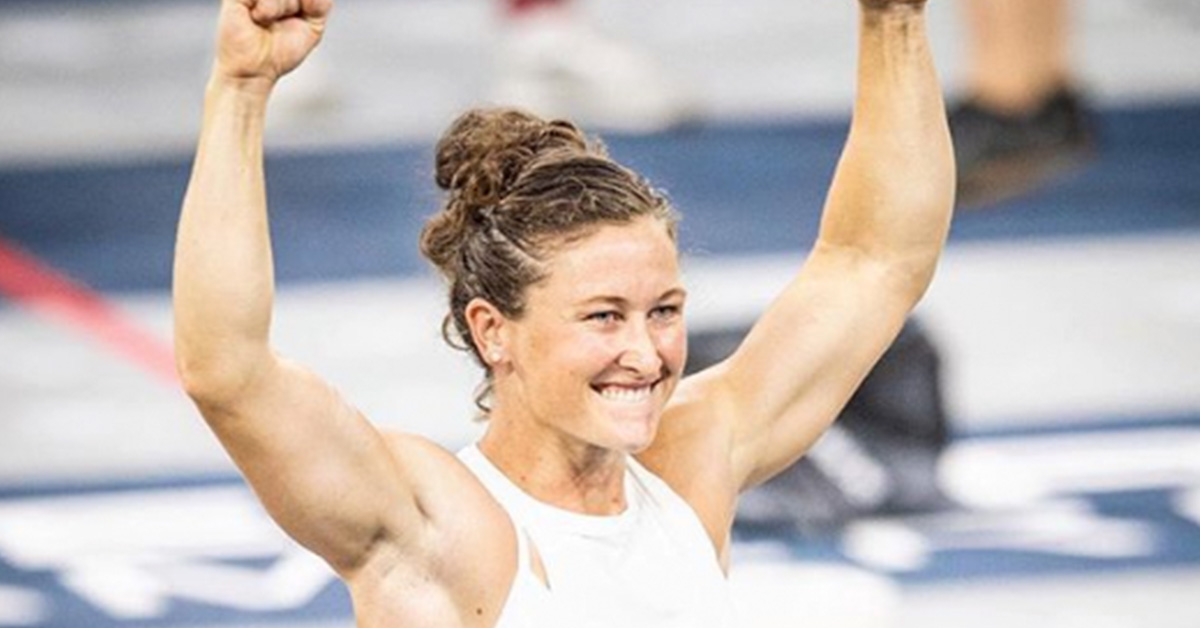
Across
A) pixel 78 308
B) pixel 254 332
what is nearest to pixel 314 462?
pixel 254 332

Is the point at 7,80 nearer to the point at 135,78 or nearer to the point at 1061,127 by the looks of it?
the point at 135,78

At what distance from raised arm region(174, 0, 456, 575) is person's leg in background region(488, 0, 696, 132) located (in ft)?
13.6

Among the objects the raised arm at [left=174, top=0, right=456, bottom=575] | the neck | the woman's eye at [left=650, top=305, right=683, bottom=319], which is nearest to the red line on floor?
the neck

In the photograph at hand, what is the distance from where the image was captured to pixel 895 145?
324 cm

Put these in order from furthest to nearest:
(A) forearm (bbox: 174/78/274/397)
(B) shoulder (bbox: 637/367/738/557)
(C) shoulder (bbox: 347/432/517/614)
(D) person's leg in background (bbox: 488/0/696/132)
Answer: (D) person's leg in background (bbox: 488/0/696/132) < (B) shoulder (bbox: 637/367/738/557) < (C) shoulder (bbox: 347/432/517/614) < (A) forearm (bbox: 174/78/274/397)

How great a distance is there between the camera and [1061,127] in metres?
6.30

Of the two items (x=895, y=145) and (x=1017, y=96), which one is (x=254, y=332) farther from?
(x=1017, y=96)

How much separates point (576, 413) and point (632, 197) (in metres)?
0.22

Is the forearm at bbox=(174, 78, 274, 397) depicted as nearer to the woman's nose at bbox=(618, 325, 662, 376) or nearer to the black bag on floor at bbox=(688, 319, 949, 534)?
the woman's nose at bbox=(618, 325, 662, 376)

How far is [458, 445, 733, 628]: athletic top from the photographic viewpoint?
2963 millimetres

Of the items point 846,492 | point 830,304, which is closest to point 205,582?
point 846,492

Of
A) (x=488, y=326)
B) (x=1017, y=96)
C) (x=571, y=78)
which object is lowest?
(x=488, y=326)

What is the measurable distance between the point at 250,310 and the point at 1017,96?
12.3ft

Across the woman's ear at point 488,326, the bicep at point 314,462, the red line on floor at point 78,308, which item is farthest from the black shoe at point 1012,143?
the bicep at point 314,462
